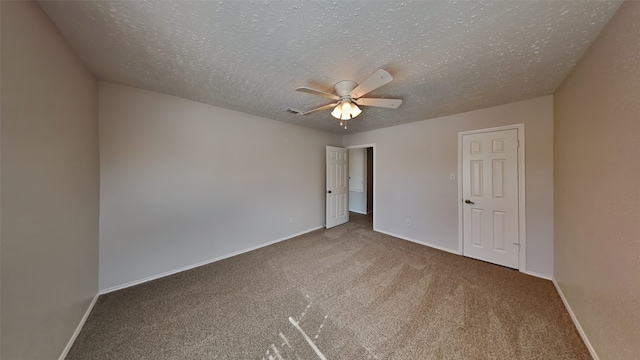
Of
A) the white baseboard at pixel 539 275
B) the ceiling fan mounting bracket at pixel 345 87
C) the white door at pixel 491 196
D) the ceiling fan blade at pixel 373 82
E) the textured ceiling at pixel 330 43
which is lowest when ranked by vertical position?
the white baseboard at pixel 539 275

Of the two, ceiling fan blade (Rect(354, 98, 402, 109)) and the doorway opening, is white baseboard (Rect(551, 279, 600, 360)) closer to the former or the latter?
ceiling fan blade (Rect(354, 98, 402, 109))

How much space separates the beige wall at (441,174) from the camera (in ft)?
7.48

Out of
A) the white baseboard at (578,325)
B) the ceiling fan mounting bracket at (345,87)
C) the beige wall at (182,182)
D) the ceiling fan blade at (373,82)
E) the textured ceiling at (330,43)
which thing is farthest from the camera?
the beige wall at (182,182)

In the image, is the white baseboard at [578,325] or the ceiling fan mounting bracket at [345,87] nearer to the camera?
the white baseboard at [578,325]

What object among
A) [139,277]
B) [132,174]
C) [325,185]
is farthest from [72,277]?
[325,185]

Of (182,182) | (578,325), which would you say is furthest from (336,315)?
(182,182)

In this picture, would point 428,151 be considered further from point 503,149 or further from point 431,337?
point 431,337

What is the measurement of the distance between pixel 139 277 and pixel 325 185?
325 centimetres

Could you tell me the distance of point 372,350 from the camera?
1.38 metres

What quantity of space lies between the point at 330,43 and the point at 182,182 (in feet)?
8.09

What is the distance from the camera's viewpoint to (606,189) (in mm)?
1242

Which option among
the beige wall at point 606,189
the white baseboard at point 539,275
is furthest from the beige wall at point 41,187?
the white baseboard at point 539,275

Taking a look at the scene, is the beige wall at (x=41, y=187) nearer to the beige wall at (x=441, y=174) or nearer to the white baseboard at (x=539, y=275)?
the beige wall at (x=441, y=174)

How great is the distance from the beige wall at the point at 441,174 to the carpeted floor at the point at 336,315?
584mm
